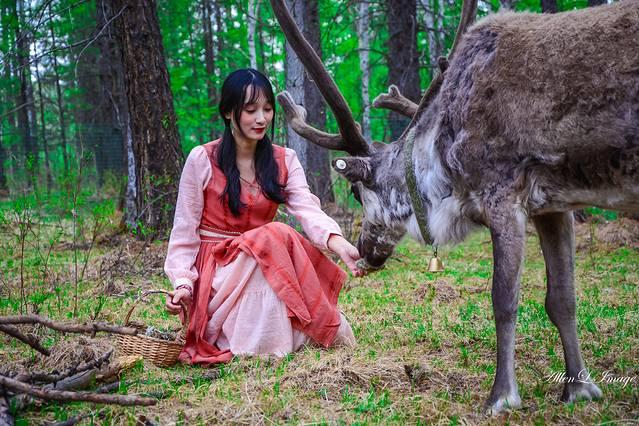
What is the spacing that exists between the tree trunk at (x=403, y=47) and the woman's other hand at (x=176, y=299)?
801 centimetres

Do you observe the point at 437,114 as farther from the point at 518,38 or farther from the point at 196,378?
the point at 196,378

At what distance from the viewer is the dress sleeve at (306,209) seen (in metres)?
4.07

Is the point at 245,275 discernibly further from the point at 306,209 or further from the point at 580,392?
the point at 580,392

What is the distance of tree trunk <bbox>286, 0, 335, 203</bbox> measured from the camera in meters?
7.00

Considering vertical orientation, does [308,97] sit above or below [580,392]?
above

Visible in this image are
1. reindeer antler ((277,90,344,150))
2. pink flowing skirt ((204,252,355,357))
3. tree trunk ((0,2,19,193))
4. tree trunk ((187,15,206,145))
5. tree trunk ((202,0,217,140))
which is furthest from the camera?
tree trunk ((202,0,217,140))

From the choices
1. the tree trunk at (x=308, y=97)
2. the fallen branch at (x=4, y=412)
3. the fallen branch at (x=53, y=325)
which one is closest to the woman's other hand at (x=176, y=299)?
the fallen branch at (x=53, y=325)

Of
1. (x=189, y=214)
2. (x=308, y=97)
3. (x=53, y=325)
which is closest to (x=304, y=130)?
(x=189, y=214)

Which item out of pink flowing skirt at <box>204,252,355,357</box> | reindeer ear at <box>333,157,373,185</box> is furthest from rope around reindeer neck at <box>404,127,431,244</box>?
pink flowing skirt at <box>204,252,355,357</box>

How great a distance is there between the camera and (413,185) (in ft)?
12.2

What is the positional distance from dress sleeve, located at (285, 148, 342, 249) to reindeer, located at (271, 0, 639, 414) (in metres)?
0.69

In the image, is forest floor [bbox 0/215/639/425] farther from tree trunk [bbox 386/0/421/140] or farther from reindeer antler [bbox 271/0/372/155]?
tree trunk [bbox 386/0/421/140]

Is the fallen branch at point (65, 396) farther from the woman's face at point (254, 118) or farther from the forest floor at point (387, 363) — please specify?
the woman's face at point (254, 118)

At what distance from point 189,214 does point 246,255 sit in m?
0.47
